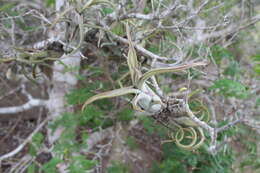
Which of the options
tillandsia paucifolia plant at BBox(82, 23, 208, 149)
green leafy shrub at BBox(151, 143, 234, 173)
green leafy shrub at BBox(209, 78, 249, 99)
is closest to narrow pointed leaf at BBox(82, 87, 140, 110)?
tillandsia paucifolia plant at BBox(82, 23, 208, 149)

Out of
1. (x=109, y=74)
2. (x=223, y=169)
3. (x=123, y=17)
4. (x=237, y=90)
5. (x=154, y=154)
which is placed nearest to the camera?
(x=123, y=17)

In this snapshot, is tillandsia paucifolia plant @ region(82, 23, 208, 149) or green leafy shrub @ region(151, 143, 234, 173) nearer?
tillandsia paucifolia plant @ region(82, 23, 208, 149)

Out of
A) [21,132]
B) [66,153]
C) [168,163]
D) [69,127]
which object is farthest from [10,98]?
[168,163]

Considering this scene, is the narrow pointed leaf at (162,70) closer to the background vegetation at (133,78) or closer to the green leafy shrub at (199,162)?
the background vegetation at (133,78)

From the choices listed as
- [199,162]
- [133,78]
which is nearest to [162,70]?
[133,78]

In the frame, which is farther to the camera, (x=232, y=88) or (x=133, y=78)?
(x=232, y=88)

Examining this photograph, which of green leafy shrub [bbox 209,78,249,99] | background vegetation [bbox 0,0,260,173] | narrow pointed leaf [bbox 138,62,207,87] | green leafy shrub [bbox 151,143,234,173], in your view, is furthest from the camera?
green leafy shrub [bbox 151,143,234,173]

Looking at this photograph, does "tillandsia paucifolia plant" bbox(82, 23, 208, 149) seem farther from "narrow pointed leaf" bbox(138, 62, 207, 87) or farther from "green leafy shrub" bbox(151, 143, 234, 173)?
"green leafy shrub" bbox(151, 143, 234, 173)

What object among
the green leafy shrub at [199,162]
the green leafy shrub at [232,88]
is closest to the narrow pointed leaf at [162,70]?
the green leafy shrub at [232,88]

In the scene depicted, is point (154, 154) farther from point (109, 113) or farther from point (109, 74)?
point (109, 74)

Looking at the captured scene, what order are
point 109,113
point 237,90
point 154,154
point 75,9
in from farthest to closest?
point 154,154 < point 109,113 < point 237,90 < point 75,9

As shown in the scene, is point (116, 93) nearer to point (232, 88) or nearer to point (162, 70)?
point (162, 70)
